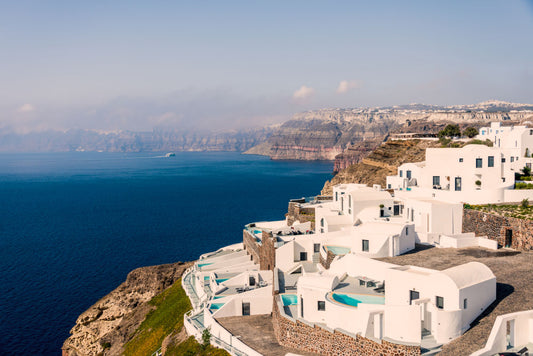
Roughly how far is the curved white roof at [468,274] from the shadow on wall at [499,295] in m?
1.16

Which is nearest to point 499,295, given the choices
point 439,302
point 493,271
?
point 493,271

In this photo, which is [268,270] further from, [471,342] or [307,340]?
[471,342]

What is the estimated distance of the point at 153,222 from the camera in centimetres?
8700

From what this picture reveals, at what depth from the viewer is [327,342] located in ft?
62.2

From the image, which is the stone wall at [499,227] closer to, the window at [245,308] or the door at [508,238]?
the door at [508,238]

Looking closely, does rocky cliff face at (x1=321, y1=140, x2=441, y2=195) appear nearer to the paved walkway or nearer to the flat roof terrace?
the flat roof terrace

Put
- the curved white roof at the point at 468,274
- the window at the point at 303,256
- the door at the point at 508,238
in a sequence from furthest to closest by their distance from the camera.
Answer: the window at the point at 303,256, the door at the point at 508,238, the curved white roof at the point at 468,274

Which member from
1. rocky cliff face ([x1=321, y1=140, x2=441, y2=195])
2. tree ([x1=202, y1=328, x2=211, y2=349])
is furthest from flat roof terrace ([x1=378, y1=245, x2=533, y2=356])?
rocky cliff face ([x1=321, y1=140, x2=441, y2=195])

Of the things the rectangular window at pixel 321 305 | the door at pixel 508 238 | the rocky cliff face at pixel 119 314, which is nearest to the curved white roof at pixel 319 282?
the rectangular window at pixel 321 305

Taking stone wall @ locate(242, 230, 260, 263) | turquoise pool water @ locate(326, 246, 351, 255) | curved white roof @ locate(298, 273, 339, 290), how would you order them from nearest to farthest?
curved white roof @ locate(298, 273, 339, 290)
turquoise pool water @ locate(326, 246, 351, 255)
stone wall @ locate(242, 230, 260, 263)

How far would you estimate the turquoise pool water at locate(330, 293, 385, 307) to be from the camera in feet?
65.4

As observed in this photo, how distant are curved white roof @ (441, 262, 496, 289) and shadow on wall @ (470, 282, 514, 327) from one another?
1.16 meters

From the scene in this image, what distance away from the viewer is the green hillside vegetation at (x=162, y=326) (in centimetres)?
2989

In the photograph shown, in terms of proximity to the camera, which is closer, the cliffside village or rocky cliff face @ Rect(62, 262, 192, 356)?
the cliffside village
